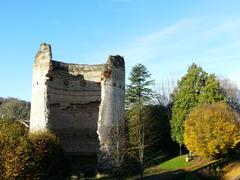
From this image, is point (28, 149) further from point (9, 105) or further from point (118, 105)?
point (9, 105)

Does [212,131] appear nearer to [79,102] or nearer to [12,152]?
[79,102]

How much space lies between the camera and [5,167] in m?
26.8

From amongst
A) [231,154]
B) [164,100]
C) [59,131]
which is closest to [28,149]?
[59,131]

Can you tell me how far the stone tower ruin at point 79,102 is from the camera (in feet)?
115

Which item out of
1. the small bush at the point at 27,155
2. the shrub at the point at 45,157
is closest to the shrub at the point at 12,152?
the small bush at the point at 27,155

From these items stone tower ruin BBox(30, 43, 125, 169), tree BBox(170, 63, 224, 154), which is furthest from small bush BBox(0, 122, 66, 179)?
tree BBox(170, 63, 224, 154)

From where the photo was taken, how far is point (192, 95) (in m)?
44.9

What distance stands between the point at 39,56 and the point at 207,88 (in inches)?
687

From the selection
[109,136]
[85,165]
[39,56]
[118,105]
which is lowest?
[85,165]

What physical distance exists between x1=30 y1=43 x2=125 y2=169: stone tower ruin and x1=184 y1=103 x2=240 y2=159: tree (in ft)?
22.3

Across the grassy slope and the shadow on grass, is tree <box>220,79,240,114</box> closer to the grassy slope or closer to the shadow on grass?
the grassy slope

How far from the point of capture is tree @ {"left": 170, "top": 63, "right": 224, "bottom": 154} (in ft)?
144

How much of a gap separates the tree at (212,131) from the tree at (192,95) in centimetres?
495

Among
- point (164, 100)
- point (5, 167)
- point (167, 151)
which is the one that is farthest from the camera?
point (164, 100)
